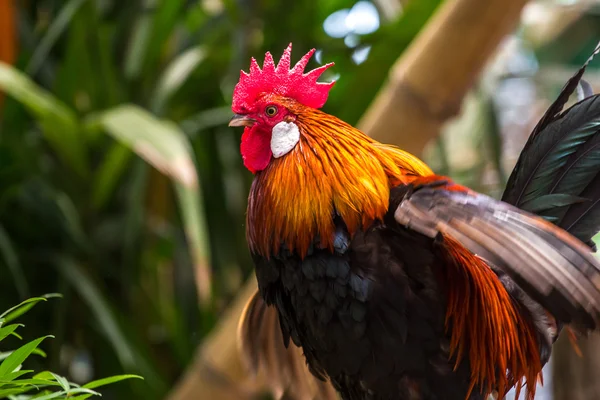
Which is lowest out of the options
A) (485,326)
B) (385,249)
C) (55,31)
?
(485,326)

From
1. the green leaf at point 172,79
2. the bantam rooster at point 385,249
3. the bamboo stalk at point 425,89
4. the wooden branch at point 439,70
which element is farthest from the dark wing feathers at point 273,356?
the green leaf at point 172,79

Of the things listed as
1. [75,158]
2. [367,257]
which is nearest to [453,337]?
[367,257]

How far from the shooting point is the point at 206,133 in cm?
170

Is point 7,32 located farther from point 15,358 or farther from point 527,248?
point 527,248

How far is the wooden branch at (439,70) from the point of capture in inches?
45.1

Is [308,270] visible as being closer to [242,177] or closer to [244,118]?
[244,118]

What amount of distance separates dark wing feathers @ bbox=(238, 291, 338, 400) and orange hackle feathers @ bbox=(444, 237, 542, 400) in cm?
24

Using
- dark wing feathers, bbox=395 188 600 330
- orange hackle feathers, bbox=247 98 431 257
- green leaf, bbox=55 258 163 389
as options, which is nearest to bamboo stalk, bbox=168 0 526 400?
green leaf, bbox=55 258 163 389

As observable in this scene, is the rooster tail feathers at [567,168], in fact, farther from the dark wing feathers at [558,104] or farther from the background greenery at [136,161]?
the background greenery at [136,161]

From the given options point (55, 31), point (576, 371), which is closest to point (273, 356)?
point (55, 31)

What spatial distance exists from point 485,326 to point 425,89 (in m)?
0.54

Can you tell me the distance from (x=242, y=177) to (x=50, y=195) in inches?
18.4

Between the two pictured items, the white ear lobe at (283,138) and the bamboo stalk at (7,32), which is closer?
the white ear lobe at (283,138)

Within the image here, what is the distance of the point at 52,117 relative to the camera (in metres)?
1.35
